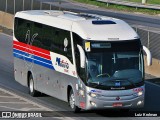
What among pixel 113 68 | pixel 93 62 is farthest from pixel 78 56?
pixel 113 68

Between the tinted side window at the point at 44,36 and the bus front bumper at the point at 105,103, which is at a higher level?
the tinted side window at the point at 44,36

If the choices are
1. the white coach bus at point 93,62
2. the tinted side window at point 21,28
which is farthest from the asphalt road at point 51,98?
the tinted side window at point 21,28

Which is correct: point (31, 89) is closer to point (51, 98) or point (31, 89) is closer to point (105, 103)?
point (51, 98)

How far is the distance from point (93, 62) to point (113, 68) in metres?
0.66

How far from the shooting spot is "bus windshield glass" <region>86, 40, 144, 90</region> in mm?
22234

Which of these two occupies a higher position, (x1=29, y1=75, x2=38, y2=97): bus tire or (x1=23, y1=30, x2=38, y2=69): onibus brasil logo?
(x1=23, y1=30, x2=38, y2=69): onibus brasil logo

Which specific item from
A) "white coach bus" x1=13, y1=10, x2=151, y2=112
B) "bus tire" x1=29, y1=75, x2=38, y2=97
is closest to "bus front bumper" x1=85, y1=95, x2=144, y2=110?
"white coach bus" x1=13, y1=10, x2=151, y2=112

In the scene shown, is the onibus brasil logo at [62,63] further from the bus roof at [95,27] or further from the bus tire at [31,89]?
the bus tire at [31,89]

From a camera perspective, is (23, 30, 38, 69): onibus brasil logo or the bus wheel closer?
the bus wheel

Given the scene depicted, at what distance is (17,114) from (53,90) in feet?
8.26

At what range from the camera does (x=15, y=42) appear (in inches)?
1126

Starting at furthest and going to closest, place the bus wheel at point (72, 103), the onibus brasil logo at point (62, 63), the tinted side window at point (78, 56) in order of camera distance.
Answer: the onibus brasil logo at point (62, 63) < the bus wheel at point (72, 103) < the tinted side window at point (78, 56)

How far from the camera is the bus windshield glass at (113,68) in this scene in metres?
22.2

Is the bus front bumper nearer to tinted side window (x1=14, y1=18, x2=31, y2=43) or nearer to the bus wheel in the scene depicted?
the bus wheel
